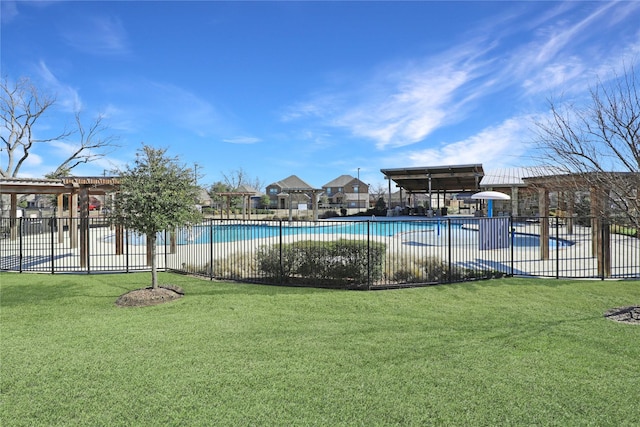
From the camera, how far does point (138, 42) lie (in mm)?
12312

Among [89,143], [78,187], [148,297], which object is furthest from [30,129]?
[148,297]

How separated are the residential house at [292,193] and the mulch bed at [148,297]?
22.2 meters

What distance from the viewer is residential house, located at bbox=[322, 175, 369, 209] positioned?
2357 inches

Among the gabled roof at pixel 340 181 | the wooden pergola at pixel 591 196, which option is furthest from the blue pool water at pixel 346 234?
the gabled roof at pixel 340 181

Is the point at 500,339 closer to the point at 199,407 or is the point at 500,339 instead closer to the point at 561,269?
the point at 199,407

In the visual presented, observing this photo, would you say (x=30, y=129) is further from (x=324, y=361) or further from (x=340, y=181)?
(x=340, y=181)

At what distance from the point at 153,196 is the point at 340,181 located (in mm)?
60910

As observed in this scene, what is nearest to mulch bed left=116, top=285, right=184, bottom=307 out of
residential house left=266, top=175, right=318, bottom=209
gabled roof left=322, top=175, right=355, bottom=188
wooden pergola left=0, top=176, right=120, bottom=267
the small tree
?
the small tree

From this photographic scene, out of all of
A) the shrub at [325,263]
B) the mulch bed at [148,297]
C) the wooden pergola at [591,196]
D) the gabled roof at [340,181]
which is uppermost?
the gabled roof at [340,181]

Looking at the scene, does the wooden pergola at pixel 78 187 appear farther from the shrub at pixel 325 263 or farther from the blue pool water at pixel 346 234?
the shrub at pixel 325 263

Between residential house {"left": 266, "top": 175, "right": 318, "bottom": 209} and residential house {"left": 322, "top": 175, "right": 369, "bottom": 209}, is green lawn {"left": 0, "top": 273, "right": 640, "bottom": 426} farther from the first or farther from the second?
residential house {"left": 322, "top": 175, "right": 369, "bottom": 209}

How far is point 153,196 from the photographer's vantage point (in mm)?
6453

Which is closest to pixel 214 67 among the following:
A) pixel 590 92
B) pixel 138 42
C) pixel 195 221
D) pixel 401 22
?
pixel 138 42

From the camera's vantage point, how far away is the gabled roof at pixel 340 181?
216ft
